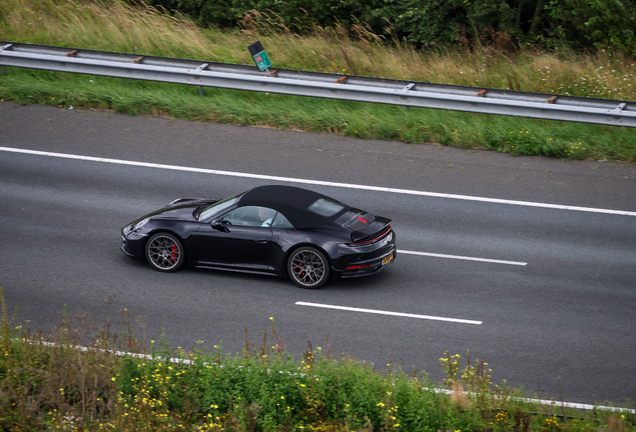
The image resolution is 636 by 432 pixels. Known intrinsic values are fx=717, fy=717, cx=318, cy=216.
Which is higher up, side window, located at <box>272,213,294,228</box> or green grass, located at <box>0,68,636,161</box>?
green grass, located at <box>0,68,636,161</box>

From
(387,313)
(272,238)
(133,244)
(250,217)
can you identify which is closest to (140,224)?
(133,244)

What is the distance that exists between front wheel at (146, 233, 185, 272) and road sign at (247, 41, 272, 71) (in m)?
7.35

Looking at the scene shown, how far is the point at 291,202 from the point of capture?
35.5 ft

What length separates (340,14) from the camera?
81.2 ft

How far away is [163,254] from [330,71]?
9.90 meters

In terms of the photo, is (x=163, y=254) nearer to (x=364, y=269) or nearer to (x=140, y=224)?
(x=140, y=224)

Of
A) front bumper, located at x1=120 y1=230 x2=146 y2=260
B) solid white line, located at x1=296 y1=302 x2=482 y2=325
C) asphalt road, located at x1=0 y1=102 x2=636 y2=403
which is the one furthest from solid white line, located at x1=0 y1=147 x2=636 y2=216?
solid white line, located at x1=296 y1=302 x2=482 y2=325

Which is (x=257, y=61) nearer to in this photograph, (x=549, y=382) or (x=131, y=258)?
(x=131, y=258)

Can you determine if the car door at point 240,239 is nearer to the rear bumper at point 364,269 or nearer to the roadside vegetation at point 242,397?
the rear bumper at point 364,269

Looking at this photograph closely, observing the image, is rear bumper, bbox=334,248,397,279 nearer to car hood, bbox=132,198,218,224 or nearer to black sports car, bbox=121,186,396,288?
black sports car, bbox=121,186,396,288

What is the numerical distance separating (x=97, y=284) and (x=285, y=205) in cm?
303

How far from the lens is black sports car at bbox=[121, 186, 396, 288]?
10.5 metres

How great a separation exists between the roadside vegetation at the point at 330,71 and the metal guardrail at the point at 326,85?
1.24ft

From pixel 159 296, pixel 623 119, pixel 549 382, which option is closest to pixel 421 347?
pixel 549 382
